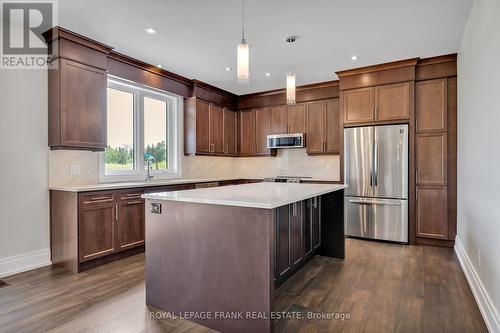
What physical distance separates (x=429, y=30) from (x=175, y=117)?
385 cm

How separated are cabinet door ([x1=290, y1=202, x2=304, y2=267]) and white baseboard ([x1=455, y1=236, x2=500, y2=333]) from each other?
149 centimetres

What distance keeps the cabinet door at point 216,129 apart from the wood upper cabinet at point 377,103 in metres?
2.33

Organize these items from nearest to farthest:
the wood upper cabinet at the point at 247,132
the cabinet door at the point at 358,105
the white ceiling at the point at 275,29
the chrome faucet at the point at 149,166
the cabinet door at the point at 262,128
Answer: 1. the white ceiling at the point at 275,29
2. the chrome faucet at the point at 149,166
3. the cabinet door at the point at 358,105
4. the cabinet door at the point at 262,128
5. the wood upper cabinet at the point at 247,132

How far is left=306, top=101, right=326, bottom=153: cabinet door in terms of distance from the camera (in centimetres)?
523

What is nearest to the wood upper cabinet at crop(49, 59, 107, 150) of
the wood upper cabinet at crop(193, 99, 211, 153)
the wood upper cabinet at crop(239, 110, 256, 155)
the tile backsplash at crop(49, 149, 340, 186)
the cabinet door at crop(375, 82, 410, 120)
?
the tile backsplash at crop(49, 149, 340, 186)

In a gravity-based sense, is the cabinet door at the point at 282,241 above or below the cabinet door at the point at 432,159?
below

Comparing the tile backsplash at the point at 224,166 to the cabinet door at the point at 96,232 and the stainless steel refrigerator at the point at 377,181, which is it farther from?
the stainless steel refrigerator at the point at 377,181

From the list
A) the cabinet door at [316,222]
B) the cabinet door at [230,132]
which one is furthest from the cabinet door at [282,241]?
the cabinet door at [230,132]

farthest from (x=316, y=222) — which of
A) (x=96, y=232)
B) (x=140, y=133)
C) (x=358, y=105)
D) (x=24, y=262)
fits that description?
(x=24, y=262)

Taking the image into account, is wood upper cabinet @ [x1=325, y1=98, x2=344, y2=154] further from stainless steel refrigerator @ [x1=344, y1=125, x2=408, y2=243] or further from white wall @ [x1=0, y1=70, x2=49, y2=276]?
white wall @ [x1=0, y1=70, x2=49, y2=276]

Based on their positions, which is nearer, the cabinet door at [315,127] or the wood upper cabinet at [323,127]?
the wood upper cabinet at [323,127]

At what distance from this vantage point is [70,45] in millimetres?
3234

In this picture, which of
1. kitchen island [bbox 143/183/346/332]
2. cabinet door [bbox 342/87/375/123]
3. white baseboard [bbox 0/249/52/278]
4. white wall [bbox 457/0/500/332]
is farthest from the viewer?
cabinet door [bbox 342/87/375/123]

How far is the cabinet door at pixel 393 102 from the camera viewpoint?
13.7 ft
